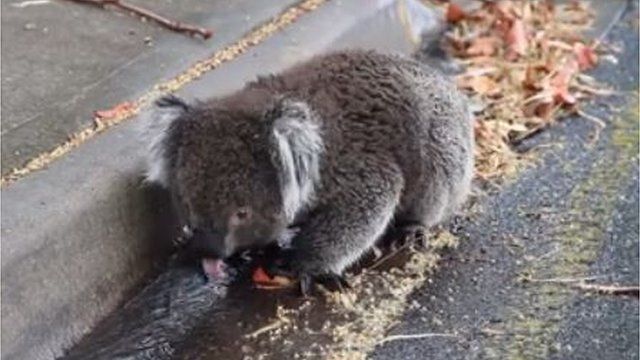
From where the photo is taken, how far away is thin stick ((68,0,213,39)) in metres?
6.15

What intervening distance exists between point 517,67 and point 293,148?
2.59 metres

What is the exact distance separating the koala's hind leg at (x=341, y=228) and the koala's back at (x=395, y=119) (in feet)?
0.25

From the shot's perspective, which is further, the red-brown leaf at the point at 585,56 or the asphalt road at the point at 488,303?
the red-brown leaf at the point at 585,56

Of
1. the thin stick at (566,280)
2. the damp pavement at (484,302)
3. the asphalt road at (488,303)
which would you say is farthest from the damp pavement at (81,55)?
the thin stick at (566,280)

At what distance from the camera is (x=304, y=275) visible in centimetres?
490

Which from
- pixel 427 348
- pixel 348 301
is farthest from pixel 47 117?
pixel 427 348

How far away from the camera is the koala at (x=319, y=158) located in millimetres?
4559

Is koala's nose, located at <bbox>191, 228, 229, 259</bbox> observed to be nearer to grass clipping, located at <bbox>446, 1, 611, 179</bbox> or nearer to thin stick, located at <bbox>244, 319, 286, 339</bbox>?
A: thin stick, located at <bbox>244, 319, 286, 339</bbox>

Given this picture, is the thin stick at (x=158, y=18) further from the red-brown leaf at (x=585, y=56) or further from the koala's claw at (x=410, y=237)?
the red-brown leaf at (x=585, y=56)

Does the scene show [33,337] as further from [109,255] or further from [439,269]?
[439,269]

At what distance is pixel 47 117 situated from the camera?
17.4 feet

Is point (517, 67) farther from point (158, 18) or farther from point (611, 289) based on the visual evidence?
point (611, 289)

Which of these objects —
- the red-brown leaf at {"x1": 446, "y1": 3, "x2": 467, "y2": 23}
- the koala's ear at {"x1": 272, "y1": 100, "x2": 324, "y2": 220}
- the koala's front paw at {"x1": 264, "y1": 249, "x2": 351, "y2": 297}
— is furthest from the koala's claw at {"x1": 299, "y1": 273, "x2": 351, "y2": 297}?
the red-brown leaf at {"x1": 446, "y1": 3, "x2": 467, "y2": 23}

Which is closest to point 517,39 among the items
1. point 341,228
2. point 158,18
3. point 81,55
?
point 158,18
